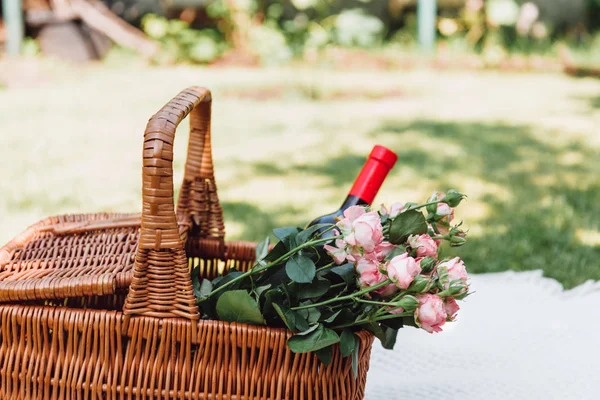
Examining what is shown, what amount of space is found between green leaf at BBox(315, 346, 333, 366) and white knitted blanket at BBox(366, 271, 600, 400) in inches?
19.8

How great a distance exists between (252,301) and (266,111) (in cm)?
364

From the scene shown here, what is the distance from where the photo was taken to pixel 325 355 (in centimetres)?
102

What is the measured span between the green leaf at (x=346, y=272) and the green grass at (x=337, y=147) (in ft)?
3.71

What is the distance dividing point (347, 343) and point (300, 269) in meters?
0.13

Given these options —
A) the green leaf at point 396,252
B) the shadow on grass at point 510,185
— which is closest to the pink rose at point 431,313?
the green leaf at point 396,252

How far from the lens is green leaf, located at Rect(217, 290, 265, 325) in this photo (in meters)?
1.06

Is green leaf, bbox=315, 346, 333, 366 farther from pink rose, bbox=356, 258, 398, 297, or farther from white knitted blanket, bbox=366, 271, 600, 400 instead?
white knitted blanket, bbox=366, 271, 600, 400

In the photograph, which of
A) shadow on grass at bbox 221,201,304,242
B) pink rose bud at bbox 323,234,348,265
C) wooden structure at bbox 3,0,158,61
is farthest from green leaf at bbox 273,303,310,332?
wooden structure at bbox 3,0,158,61

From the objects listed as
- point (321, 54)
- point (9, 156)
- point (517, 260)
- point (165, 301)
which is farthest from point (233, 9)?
point (165, 301)

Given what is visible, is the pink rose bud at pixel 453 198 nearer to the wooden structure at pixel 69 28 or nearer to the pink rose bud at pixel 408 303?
the pink rose bud at pixel 408 303

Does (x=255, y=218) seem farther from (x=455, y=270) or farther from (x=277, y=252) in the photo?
(x=455, y=270)

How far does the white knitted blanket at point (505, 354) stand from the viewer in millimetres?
1487

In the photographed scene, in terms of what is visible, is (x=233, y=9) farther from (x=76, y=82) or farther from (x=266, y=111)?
(x=266, y=111)

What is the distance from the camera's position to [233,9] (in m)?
6.49
